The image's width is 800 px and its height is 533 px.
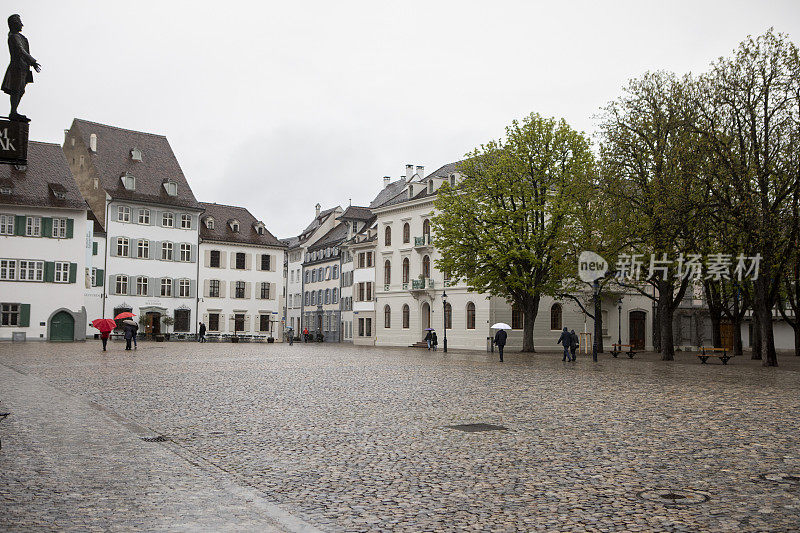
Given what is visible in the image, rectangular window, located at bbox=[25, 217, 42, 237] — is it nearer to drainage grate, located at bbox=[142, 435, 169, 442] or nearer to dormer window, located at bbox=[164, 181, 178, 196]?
dormer window, located at bbox=[164, 181, 178, 196]

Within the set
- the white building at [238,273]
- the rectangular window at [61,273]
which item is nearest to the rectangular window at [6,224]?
the rectangular window at [61,273]

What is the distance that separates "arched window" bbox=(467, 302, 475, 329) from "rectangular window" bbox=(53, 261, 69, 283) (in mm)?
30004

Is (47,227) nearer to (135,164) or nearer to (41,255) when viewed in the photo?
(41,255)

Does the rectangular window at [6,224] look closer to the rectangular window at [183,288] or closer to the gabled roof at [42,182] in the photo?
the gabled roof at [42,182]

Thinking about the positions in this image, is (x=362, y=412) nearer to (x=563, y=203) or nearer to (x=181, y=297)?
(x=563, y=203)

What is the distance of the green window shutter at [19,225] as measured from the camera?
5762 cm

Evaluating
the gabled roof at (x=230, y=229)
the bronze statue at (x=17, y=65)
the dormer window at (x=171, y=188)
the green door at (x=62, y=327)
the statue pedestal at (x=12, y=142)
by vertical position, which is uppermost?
the dormer window at (x=171, y=188)

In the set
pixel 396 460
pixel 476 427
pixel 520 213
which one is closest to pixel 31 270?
pixel 520 213

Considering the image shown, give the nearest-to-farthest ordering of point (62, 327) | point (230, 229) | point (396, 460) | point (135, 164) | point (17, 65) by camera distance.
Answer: point (17, 65) < point (396, 460) < point (62, 327) < point (135, 164) < point (230, 229)

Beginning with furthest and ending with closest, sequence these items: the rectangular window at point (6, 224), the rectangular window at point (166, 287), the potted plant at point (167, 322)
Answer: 1. the rectangular window at point (166, 287)
2. the potted plant at point (167, 322)
3. the rectangular window at point (6, 224)


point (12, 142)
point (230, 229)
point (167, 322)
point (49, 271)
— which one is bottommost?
point (167, 322)

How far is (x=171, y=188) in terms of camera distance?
7381 centimetres

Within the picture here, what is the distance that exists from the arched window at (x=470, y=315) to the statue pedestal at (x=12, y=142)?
2030 inches

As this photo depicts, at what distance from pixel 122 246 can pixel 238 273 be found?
12402mm
